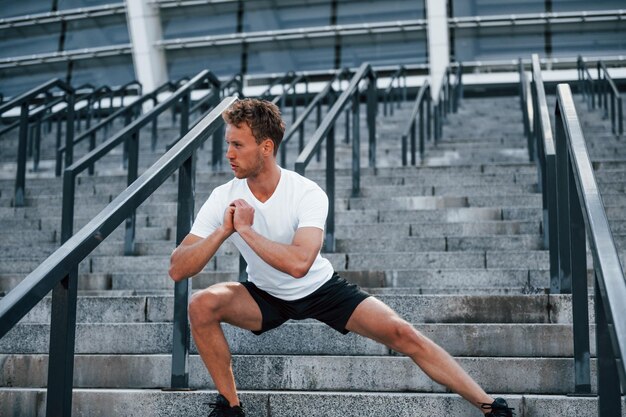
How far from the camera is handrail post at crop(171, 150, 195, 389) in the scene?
12.1 feet

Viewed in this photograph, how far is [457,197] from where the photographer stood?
6.41m

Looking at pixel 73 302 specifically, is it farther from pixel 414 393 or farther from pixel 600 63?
pixel 600 63

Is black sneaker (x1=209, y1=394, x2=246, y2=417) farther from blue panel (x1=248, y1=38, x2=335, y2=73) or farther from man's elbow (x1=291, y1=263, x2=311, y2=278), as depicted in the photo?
blue panel (x1=248, y1=38, x2=335, y2=73)

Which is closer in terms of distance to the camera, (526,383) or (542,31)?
(526,383)

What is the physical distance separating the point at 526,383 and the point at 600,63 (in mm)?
8980

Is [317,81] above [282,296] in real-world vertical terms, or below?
above

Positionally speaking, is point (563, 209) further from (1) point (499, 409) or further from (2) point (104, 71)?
(2) point (104, 71)

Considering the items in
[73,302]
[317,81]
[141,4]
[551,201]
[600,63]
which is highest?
[141,4]

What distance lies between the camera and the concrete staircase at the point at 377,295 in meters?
3.56

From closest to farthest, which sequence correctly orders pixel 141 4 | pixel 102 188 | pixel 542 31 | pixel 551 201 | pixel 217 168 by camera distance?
pixel 551 201 < pixel 102 188 < pixel 217 168 < pixel 542 31 < pixel 141 4

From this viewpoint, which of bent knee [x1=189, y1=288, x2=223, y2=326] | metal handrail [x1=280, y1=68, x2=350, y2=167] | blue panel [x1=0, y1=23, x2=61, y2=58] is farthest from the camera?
blue panel [x1=0, y1=23, x2=61, y2=58]

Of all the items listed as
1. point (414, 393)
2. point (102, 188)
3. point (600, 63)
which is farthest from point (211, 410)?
point (600, 63)

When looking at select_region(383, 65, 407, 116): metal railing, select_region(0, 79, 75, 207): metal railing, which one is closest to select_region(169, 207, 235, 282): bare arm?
select_region(0, 79, 75, 207): metal railing

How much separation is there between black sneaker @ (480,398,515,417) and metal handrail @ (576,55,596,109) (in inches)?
385
